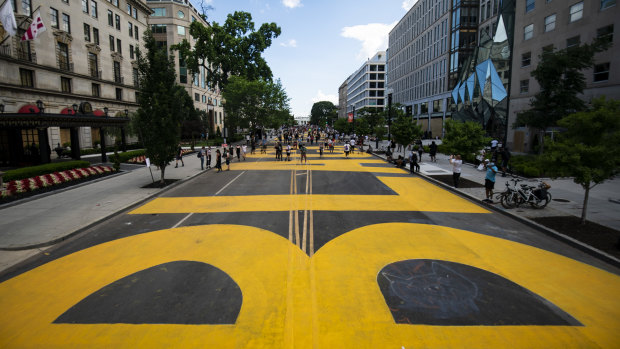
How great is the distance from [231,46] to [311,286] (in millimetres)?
57333

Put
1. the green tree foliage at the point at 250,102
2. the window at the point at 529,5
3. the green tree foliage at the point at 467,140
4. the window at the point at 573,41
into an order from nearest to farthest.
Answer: the green tree foliage at the point at 467,140 < the window at the point at 573,41 < the window at the point at 529,5 < the green tree foliage at the point at 250,102

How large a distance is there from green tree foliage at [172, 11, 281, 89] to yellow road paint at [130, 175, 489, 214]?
45.4 metres

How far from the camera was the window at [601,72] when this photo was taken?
26172 millimetres

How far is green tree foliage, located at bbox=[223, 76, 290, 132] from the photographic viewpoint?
162 ft

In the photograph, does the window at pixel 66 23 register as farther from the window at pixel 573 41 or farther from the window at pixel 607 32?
the window at pixel 607 32

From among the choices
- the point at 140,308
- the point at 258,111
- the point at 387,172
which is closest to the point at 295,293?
the point at 140,308

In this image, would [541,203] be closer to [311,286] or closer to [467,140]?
[467,140]

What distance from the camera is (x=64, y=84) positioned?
36.1 meters

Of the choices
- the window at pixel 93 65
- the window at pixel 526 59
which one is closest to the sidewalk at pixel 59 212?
the window at pixel 93 65

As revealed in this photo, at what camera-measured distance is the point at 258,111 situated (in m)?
51.4

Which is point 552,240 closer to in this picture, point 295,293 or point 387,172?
point 295,293

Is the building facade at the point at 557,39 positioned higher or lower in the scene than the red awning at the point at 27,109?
higher

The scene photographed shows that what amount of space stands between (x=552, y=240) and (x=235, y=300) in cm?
922

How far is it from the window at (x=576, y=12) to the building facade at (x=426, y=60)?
77.9 feet
